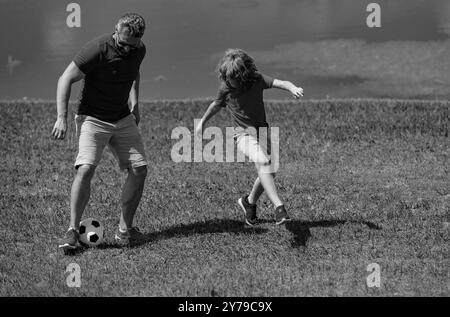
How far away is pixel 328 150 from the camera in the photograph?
13422mm

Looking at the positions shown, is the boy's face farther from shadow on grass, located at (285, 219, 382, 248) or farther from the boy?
shadow on grass, located at (285, 219, 382, 248)

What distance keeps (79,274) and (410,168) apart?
A: 6.35 meters

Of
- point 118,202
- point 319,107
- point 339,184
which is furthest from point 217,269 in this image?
point 319,107

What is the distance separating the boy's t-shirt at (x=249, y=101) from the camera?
843 centimetres

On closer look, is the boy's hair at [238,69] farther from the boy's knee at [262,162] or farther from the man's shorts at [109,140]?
the man's shorts at [109,140]

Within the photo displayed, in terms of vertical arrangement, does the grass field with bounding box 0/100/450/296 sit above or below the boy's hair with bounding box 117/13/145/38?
below

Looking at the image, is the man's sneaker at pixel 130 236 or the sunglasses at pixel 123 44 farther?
the man's sneaker at pixel 130 236

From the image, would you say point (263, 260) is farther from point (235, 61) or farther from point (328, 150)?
point (328, 150)

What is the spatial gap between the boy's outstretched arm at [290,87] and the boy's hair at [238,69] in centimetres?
23

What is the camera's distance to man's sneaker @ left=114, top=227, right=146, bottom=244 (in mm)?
8414

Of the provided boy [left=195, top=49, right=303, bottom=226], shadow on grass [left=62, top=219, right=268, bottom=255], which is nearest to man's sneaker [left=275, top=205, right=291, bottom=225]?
boy [left=195, top=49, right=303, bottom=226]

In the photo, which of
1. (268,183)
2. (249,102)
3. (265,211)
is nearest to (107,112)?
(249,102)

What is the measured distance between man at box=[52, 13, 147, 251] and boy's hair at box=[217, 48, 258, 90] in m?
0.86

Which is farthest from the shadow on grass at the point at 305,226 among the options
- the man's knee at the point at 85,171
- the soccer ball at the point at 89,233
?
the man's knee at the point at 85,171
